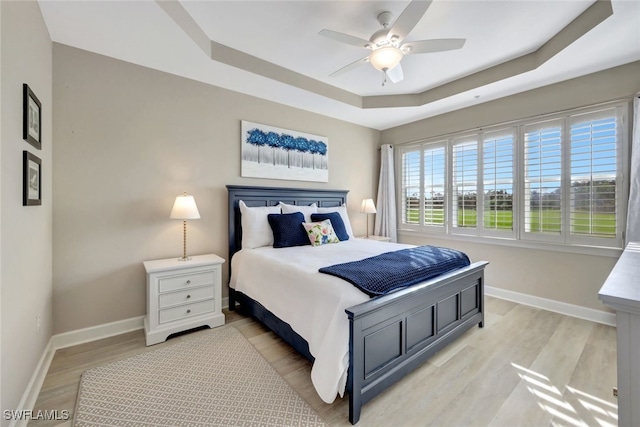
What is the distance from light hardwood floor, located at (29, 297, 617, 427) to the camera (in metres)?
1.61

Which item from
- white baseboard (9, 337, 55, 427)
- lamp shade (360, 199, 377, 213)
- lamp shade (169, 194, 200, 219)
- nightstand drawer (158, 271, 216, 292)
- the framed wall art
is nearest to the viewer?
white baseboard (9, 337, 55, 427)

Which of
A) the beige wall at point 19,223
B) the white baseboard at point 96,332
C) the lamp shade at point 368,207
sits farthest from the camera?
the lamp shade at point 368,207

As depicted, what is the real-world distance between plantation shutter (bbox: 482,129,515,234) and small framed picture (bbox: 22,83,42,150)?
463cm

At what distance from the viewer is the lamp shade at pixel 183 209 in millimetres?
2627

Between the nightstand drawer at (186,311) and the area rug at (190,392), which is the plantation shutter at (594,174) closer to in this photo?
the area rug at (190,392)

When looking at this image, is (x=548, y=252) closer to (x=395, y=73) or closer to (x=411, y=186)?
(x=411, y=186)

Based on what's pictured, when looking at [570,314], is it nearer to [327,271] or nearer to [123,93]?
[327,271]

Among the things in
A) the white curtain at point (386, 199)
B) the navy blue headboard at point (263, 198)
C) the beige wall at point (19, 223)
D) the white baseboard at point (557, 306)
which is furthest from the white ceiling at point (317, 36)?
the white baseboard at point (557, 306)

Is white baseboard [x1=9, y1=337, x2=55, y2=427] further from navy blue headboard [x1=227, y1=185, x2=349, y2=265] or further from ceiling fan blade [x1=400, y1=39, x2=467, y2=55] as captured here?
ceiling fan blade [x1=400, y1=39, x2=467, y2=55]

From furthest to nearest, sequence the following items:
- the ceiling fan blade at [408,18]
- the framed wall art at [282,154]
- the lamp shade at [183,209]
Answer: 1. the framed wall art at [282,154]
2. the lamp shade at [183,209]
3. the ceiling fan blade at [408,18]

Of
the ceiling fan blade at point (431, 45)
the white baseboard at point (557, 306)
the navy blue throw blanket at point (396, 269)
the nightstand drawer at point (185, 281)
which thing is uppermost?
the ceiling fan blade at point (431, 45)

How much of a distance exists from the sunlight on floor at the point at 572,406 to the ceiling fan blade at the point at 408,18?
265 cm

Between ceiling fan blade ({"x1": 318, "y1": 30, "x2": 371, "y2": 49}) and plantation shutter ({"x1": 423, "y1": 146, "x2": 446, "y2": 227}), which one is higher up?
ceiling fan blade ({"x1": 318, "y1": 30, "x2": 371, "y2": 49})

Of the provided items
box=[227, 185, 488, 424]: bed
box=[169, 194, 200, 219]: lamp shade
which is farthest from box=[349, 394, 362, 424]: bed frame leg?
box=[169, 194, 200, 219]: lamp shade
